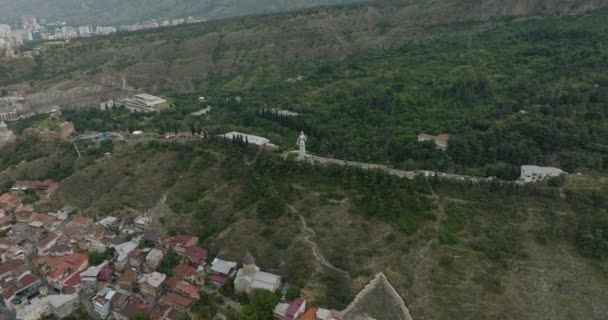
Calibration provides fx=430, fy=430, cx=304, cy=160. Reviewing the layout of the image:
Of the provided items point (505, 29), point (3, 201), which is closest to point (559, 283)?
point (3, 201)

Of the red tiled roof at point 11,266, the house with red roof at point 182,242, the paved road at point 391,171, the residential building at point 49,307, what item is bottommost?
the residential building at point 49,307

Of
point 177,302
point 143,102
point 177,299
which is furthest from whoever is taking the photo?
point 143,102

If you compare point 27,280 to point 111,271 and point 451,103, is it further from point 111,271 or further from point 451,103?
point 451,103

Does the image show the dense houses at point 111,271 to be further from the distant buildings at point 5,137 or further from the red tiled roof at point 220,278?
the distant buildings at point 5,137

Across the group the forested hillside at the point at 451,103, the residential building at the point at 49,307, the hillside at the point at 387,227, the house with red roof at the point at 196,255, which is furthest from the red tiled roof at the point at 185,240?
the forested hillside at the point at 451,103

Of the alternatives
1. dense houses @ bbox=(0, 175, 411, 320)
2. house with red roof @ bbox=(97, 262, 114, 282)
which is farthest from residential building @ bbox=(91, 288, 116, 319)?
house with red roof @ bbox=(97, 262, 114, 282)

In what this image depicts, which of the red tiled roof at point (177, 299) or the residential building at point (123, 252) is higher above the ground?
the residential building at point (123, 252)

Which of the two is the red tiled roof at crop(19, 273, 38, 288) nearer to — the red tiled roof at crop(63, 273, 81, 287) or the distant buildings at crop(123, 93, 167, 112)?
the red tiled roof at crop(63, 273, 81, 287)

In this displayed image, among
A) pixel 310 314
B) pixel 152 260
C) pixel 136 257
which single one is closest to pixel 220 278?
pixel 152 260
